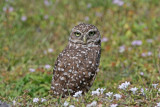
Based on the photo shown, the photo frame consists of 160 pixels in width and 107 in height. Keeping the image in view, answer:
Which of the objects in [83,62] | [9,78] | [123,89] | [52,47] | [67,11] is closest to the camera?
[123,89]

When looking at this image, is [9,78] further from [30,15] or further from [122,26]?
[122,26]

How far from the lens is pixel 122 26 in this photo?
369 inches

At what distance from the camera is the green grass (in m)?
6.82

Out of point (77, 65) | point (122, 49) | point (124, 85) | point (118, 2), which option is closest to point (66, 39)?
point (122, 49)

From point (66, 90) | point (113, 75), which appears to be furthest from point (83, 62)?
point (113, 75)

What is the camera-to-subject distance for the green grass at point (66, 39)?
22.4 ft

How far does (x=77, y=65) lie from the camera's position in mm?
5422

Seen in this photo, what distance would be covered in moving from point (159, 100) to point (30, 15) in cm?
606

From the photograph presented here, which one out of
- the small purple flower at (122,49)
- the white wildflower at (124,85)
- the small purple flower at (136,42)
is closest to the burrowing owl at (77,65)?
the white wildflower at (124,85)

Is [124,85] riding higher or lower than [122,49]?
lower

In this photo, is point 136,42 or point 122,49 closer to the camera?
point 122,49

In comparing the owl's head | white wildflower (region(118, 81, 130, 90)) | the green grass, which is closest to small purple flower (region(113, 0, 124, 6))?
the green grass

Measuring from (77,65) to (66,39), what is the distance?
12.3 feet

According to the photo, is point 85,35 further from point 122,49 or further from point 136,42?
point 136,42
